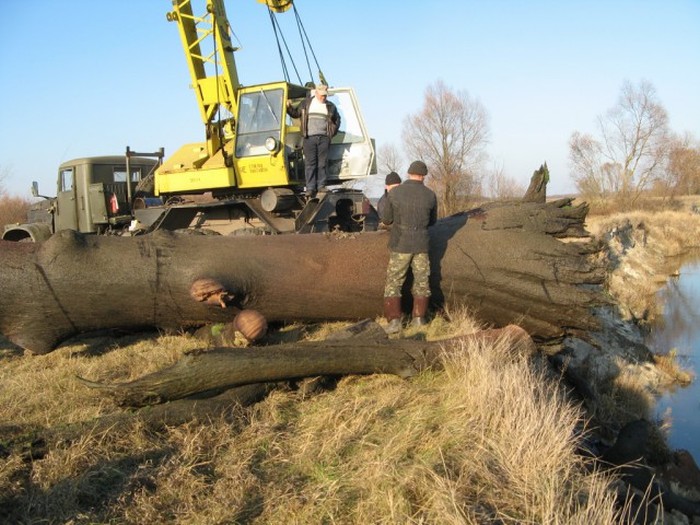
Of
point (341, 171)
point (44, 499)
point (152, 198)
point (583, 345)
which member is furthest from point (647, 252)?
point (44, 499)

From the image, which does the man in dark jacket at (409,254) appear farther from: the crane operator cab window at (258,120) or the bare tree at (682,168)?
the bare tree at (682,168)

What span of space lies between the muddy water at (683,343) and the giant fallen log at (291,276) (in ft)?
12.8

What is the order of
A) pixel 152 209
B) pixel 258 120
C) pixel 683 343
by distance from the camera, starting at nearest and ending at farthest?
pixel 258 120 < pixel 152 209 < pixel 683 343

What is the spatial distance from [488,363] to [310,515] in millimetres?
1769

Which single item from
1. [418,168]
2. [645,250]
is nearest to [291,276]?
[418,168]

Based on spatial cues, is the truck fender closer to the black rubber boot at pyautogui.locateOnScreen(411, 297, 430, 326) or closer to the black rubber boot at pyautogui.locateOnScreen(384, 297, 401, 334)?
the black rubber boot at pyautogui.locateOnScreen(384, 297, 401, 334)

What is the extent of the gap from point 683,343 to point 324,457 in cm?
1163

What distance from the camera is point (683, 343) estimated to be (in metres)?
12.1

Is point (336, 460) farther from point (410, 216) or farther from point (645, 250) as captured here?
point (645, 250)

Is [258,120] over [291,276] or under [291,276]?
over

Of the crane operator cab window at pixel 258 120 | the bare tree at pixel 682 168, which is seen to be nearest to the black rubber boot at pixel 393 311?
the crane operator cab window at pixel 258 120

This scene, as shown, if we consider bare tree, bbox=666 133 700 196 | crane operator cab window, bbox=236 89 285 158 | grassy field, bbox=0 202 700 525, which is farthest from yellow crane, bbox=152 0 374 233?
bare tree, bbox=666 133 700 196

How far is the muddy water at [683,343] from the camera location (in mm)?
7902

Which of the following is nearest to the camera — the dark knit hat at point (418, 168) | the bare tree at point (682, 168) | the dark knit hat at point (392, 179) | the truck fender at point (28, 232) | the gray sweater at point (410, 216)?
the gray sweater at point (410, 216)
